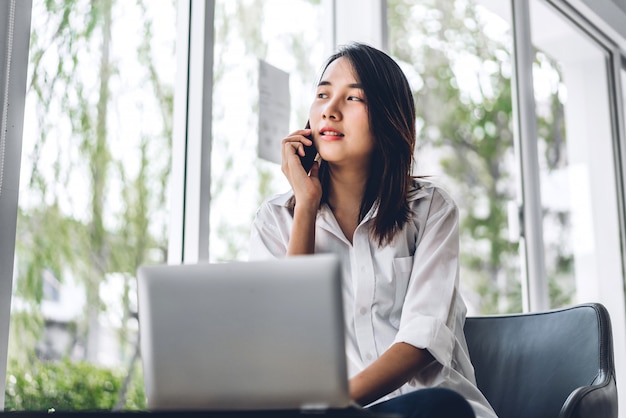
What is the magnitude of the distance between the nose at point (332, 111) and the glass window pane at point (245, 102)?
105cm

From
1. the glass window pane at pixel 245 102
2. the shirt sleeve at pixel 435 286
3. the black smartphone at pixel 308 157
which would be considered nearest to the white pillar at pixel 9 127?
the black smartphone at pixel 308 157

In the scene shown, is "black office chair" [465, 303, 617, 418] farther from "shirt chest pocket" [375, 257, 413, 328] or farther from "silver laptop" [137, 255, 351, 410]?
"silver laptop" [137, 255, 351, 410]

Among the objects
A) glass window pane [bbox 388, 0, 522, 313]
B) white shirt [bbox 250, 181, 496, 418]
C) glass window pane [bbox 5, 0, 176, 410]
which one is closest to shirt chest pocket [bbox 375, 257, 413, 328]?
white shirt [bbox 250, 181, 496, 418]

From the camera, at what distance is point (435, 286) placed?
56.6 inches

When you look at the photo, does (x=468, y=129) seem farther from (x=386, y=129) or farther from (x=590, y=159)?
(x=386, y=129)

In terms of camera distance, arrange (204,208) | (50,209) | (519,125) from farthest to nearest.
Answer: (519,125)
(50,209)
(204,208)

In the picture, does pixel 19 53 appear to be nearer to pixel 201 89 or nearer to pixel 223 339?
pixel 201 89

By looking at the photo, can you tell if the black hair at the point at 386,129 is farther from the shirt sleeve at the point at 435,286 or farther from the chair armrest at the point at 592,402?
the chair armrest at the point at 592,402

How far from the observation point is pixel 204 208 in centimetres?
184

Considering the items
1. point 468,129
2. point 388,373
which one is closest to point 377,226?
point 388,373

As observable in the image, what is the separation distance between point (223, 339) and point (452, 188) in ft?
19.1

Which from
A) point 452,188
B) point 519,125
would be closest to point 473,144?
point 452,188

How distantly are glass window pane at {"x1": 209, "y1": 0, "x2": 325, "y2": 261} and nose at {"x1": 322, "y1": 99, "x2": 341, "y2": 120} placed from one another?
41.2 inches

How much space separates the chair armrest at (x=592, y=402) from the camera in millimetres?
1402
